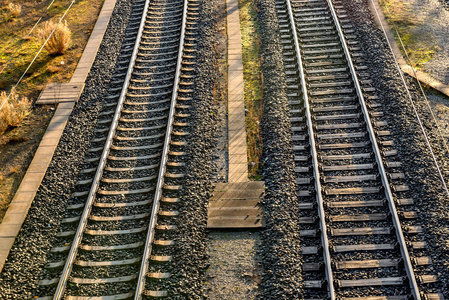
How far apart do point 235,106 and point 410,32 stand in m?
6.44

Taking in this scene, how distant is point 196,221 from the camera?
26.2ft

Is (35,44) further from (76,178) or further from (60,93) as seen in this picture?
(76,178)

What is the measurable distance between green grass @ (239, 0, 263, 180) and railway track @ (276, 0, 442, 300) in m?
0.82

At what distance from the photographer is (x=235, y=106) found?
Result: 10.8 metres

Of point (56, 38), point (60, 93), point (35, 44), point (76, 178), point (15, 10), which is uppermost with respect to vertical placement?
point (15, 10)

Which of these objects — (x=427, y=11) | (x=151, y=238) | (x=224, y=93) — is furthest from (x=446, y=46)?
(x=151, y=238)

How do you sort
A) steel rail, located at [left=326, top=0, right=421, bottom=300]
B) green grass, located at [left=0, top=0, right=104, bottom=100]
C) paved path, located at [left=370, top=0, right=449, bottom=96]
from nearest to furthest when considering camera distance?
steel rail, located at [left=326, top=0, right=421, bottom=300] → paved path, located at [left=370, top=0, right=449, bottom=96] → green grass, located at [left=0, top=0, right=104, bottom=100]

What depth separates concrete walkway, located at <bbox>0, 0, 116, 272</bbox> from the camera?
8164mm

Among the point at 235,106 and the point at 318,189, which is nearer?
the point at 318,189

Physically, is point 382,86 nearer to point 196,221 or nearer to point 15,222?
point 196,221

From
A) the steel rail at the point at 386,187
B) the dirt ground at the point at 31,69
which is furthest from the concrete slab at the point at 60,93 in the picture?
the steel rail at the point at 386,187

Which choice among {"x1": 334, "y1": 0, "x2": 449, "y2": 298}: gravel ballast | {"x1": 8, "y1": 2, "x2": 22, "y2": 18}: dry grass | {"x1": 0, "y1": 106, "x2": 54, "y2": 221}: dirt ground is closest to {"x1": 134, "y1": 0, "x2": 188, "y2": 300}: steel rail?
{"x1": 0, "y1": 106, "x2": 54, "y2": 221}: dirt ground

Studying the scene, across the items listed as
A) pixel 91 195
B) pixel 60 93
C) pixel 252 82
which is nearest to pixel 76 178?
pixel 91 195

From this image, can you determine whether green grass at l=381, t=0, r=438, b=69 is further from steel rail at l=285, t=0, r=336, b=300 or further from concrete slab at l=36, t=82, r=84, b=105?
concrete slab at l=36, t=82, r=84, b=105
